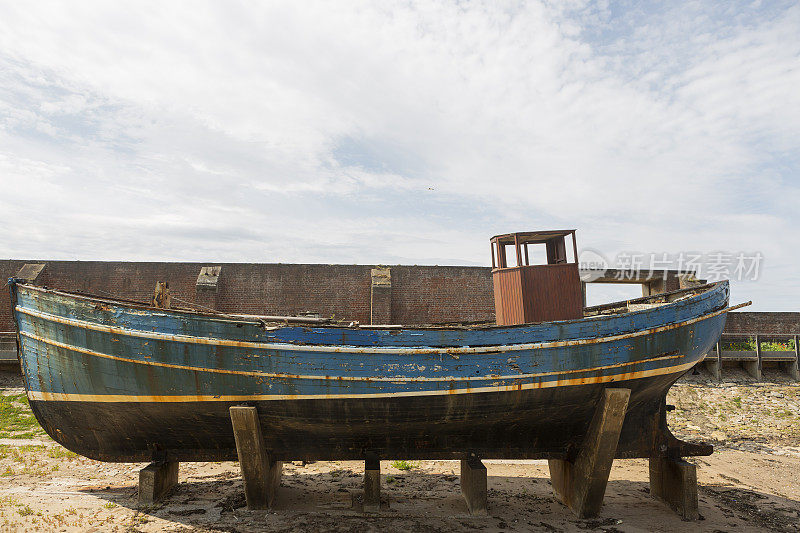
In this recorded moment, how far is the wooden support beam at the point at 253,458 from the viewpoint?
20.4ft

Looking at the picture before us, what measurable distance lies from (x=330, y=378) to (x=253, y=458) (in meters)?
1.57

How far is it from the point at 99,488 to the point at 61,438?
110 centimetres

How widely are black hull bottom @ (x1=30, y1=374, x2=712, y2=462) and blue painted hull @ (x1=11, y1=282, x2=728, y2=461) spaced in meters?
0.02

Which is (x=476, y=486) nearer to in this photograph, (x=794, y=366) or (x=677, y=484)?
(x=677, y=484)

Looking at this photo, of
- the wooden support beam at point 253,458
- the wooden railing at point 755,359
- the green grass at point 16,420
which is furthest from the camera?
the wooden railing at point 755,359

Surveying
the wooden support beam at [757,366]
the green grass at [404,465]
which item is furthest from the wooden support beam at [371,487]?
the wooden support beam at [757,366]

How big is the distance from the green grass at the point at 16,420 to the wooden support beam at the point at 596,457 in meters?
11.8

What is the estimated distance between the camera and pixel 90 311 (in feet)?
21.2

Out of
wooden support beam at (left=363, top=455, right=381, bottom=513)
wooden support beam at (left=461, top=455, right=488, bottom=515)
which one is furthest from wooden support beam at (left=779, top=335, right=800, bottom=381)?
wooden support beam at (left=363, top=455, right=381, bottom=513)

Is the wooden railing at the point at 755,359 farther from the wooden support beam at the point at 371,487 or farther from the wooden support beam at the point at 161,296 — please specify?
the wooden support beam at the point at 161,296

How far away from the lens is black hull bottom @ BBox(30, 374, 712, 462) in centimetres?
641

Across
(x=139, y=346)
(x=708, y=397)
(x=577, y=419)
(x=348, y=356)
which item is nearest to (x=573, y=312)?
(x=577, y=419)

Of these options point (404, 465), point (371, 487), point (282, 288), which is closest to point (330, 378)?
point (371, 487)

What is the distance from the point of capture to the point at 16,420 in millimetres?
12047
